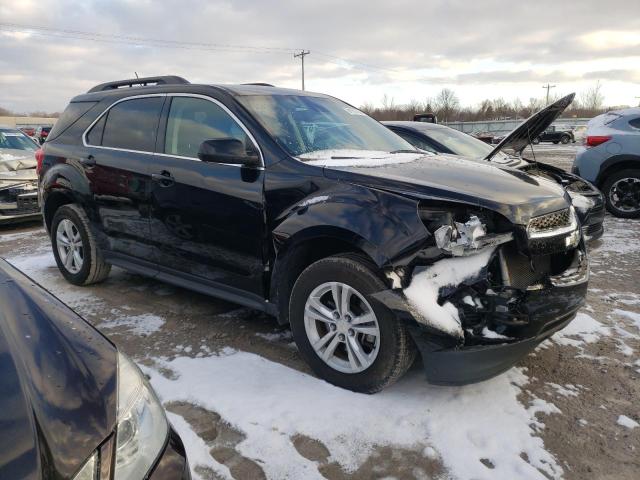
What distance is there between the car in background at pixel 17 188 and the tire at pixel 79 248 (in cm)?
337

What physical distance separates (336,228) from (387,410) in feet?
→ 3.35

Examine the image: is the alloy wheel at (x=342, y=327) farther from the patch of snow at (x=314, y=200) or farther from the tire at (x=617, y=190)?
the tire at (x=617, y=190)

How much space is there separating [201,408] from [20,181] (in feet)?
22.3

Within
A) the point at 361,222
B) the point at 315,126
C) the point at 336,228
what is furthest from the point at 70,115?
the point at 361,222

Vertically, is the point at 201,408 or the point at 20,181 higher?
the point at 20,181

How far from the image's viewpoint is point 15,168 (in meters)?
8.11

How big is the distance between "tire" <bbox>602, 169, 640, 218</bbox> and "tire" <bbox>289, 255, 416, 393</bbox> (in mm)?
6720

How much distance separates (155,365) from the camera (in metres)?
3.24

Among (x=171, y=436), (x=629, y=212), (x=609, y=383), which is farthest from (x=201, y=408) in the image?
(x=629, y=212)

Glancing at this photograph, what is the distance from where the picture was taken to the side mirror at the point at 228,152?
124 inches

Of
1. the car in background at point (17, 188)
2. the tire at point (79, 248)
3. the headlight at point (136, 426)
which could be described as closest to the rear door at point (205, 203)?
the tire at point (79, 248)

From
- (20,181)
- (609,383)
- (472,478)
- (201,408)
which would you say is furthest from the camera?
(20,181)

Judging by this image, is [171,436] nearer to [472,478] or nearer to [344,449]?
[344,449]

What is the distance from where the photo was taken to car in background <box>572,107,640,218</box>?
7.64 meters
